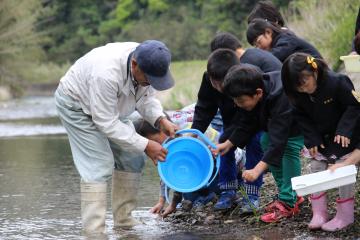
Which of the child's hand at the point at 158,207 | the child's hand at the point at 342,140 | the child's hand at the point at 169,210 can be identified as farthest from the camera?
the child's hand at the point at 158,207

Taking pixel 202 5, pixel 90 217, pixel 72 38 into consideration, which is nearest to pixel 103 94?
pixel 90 217

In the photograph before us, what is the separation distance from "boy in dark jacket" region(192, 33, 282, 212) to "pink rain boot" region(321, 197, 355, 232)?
32.3 inches

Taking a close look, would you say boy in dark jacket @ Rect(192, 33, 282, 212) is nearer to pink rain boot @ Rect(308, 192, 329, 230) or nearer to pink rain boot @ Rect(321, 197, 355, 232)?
pink rain boot @ Rect(308, 192, 329, 230)

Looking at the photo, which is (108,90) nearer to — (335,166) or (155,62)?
(155,62)

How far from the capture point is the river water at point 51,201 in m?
5.80

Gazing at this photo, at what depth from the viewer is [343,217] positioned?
5.25m

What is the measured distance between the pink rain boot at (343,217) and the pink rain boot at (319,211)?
77mm

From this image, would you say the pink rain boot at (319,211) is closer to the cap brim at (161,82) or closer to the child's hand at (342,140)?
the child's hand at (342,140)

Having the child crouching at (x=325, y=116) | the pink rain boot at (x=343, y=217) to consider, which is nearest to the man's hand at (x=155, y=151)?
the child crouching at (x=325, y=116)

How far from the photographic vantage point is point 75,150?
5.73 metres

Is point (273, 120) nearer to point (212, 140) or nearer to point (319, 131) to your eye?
point (319, 131)

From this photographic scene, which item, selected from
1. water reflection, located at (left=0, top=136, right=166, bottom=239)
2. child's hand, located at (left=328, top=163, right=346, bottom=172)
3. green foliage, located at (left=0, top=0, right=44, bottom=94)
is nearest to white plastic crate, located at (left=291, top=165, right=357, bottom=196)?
child's hand, located at (left=328, top=163, right=346, bottom=172)

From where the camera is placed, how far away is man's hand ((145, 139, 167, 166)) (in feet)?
18.6

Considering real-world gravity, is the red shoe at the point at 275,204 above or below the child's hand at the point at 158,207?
above
